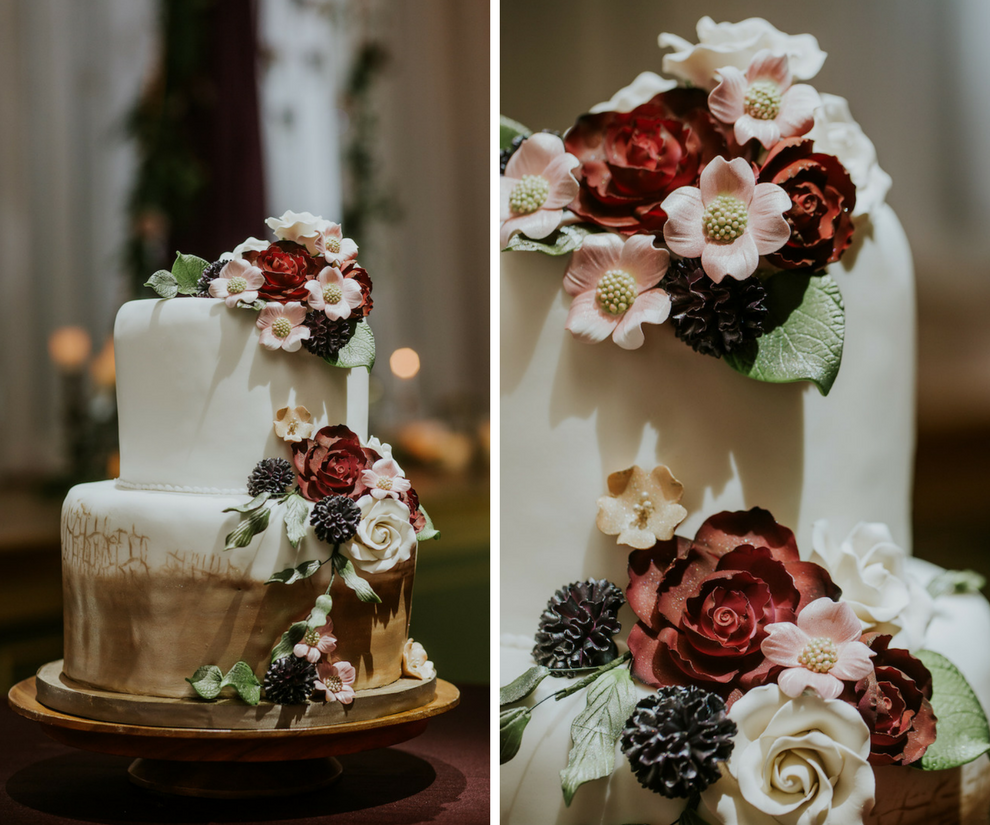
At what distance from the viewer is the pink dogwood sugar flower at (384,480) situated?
131 cm

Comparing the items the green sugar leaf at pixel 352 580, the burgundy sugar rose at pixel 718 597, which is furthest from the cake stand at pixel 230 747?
the burgundy sugar rose at pixel 718 597

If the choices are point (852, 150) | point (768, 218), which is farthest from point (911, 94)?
point (768, 218)

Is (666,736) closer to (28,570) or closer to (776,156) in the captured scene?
(776,156)

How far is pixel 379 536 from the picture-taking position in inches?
50.8

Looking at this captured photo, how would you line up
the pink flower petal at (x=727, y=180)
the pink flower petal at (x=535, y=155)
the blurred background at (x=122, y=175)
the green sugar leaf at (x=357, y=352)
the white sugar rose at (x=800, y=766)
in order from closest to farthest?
the white sugar rose at (x=800, y=766)
the pink flower petal at (x=727, y=180)
the pink flower petal at (x=535, y=155)
the green sugar leaf at (x=357, y=352)
the blurred background at (x=122, y=175)

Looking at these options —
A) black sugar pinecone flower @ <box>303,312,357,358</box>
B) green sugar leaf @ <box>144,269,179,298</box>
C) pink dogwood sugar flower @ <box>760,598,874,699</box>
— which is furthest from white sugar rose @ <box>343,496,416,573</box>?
pink dogwood sugar flower @ <box>760,598,874,699</box>

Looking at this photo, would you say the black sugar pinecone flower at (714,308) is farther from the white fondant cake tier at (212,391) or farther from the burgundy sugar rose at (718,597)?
Answer: the white fondant cake tier at (212,391)

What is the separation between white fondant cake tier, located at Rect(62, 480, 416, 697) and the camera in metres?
1.28

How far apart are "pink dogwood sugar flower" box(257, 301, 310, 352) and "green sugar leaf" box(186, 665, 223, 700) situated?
43 centimetres

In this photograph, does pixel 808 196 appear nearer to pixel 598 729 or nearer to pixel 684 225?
pixel 684 225

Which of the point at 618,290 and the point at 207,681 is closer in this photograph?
the point at 618,290

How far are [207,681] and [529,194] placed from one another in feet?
2.40

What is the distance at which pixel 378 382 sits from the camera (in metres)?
2.86

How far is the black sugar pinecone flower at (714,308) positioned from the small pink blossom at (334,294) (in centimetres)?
47
